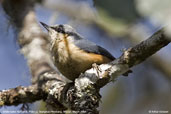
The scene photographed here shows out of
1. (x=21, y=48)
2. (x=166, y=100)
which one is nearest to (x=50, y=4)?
(x=21, y=48)

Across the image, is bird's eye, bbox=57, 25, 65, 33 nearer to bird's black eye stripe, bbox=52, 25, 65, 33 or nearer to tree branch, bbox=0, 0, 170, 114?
bird's black eye stripe, bbox=52, 25, 65, 33

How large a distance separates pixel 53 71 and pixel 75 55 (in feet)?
2.45

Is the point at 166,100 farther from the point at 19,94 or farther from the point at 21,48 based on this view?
the point at 21,48

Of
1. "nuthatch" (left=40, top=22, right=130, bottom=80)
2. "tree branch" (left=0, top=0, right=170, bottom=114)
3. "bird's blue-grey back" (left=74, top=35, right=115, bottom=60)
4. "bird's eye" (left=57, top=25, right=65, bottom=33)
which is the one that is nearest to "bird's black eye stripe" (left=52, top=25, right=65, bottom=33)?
"bird's eye" (left=57, top=25, right=65, bottom=33)

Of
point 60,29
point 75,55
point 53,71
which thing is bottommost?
point 75,55

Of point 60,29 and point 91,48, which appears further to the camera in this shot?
point 60,29

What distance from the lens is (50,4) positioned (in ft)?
13.3

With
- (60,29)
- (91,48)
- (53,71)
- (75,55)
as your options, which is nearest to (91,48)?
(91,48)

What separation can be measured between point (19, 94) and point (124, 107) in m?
1.22

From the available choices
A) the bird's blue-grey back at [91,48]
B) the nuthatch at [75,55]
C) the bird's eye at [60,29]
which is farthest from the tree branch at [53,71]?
the bird's eye at [60,29]

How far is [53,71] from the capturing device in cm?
327

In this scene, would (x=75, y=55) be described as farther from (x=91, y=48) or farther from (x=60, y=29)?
(x=60, y=29)

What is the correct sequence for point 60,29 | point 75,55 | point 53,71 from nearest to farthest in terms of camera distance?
point 75,55 < point 60,29 < point 53,71

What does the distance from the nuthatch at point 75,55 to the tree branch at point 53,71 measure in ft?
0.46
